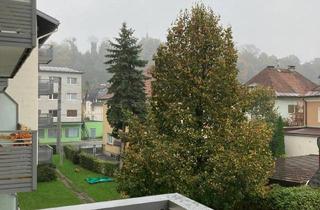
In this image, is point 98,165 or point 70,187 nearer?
point 70,187

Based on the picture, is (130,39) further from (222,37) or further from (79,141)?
(79,141)

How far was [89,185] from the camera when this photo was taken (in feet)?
87.7

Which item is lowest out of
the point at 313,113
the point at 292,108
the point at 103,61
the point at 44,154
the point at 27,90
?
the point at 44,154

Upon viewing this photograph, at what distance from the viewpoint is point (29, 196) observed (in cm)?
2352

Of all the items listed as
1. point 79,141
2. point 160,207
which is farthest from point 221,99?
point 79,141

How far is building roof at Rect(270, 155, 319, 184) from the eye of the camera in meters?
19.5

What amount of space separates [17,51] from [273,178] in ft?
47.2

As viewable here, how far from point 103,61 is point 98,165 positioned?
8215cm

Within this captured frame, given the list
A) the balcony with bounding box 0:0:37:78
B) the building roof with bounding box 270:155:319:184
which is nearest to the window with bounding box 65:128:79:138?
the building roof with bounding box 270:155:319:184

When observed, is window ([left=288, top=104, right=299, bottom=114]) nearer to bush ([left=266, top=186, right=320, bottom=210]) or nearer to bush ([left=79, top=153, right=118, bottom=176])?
bush ([left=79, top=153, right=118, bottom=176])

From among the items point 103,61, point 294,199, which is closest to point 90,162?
point 294,199

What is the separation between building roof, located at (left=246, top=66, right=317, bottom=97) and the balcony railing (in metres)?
38.7

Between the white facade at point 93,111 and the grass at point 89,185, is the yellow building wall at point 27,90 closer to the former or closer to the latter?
the grass at point 89,185

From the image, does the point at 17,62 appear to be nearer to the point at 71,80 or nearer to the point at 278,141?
the point at 278,141
